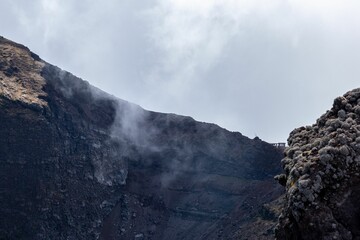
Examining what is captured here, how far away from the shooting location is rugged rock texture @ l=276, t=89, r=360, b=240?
610 inches

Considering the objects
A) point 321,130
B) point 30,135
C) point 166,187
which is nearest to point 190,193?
point 166,187

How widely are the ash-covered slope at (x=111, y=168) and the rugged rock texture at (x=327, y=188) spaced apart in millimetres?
80188

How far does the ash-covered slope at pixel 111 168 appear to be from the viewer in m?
108

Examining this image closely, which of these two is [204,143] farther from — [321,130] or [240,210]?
[321,130]

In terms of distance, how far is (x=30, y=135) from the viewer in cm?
11406

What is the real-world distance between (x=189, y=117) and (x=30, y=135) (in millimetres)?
51147

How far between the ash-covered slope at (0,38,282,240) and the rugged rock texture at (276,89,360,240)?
8019 centimetres

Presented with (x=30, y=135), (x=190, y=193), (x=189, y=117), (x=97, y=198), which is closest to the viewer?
(x=30, y=135)

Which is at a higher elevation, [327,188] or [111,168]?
[111,168]

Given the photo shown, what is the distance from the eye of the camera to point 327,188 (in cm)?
1588

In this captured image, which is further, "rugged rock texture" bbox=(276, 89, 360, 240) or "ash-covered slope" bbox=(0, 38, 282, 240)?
"ash-covered slope" bbox=(0, 38, 282, 240)

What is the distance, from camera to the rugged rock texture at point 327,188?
15500 millimetres

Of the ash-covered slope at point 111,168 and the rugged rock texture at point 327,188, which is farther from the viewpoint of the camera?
the ash-covered slope at point 111,168

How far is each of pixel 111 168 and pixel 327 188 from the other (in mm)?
118507
